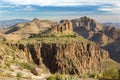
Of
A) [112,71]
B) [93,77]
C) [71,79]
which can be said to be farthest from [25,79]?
[112,71]

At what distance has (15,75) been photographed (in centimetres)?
3002

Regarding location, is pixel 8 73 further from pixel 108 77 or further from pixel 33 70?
pixel 108 77

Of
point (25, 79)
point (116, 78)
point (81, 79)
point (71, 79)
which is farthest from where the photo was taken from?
point (116, 78)

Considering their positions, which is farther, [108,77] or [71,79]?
[108,77]

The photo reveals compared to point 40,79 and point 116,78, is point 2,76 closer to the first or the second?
point 40,79

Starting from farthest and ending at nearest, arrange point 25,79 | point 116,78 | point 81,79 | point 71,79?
point 116,78 < point 81,79 < point 25,79 < point 71,79

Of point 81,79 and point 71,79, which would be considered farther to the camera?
point 81,79

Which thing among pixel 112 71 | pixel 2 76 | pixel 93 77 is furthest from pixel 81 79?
pixel 2 76

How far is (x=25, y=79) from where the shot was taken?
28625mm

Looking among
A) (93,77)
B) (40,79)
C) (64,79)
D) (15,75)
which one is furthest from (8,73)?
(93,77)

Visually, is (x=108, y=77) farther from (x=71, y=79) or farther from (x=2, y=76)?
(x=2, y=76)

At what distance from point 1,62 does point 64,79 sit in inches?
366

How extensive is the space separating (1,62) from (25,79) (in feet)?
20.7

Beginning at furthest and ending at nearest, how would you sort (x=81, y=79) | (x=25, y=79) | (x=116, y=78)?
1. (x=116, y=78)
2. (x=81, y=79)
3. (x=25, y=79)
